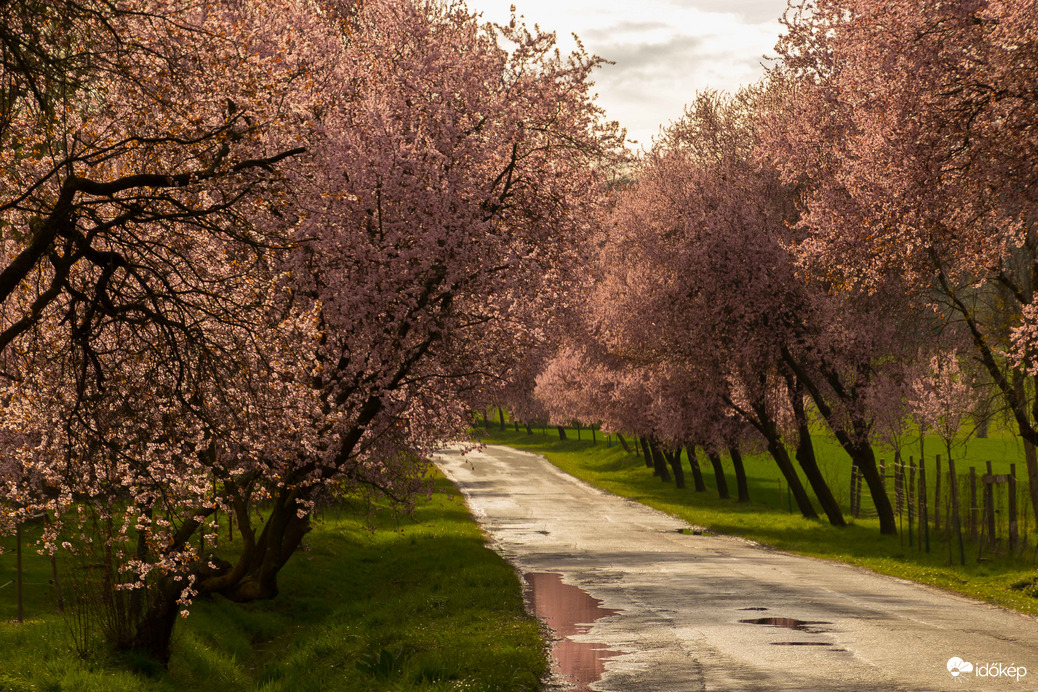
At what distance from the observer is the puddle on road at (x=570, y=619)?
12820 mm

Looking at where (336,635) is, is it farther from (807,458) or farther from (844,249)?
(807,458)

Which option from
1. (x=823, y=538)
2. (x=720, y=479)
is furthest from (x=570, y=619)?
(x=720, y=479)

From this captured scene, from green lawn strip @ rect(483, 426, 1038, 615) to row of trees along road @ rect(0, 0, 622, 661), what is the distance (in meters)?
10.7

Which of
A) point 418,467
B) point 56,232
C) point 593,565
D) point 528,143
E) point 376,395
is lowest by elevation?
point 593,565

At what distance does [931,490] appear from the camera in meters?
44.8

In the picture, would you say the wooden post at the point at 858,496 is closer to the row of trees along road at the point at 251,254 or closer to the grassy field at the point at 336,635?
the grassy field at the point at 336,635

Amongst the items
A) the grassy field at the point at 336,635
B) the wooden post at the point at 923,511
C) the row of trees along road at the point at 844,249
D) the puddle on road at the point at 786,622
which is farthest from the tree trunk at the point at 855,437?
the puddle on road at the point at 786,622

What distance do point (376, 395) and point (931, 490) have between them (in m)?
34.6

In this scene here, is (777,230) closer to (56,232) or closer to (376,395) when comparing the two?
(376,395)

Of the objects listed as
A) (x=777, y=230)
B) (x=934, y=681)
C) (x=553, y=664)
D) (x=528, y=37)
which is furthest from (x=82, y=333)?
(x=777, y=230)

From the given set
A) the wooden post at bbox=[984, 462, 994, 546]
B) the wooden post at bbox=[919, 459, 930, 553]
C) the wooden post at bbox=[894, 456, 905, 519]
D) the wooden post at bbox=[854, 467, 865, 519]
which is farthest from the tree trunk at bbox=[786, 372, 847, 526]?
the wooden post at bbox=[984, 462, 994, 546]

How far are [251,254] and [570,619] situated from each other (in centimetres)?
871

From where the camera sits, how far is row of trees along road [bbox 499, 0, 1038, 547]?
16.2 meters

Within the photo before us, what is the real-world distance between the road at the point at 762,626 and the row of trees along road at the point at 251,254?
5.23m
